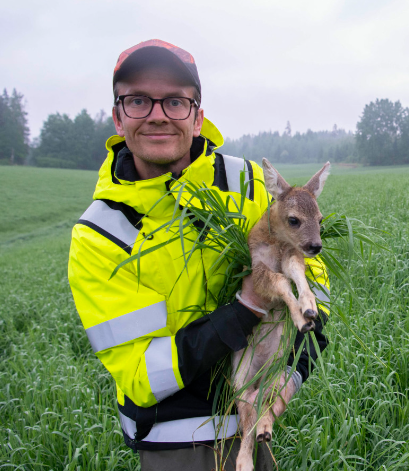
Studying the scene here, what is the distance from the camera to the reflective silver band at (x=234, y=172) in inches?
99.5

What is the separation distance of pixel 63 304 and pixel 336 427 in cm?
560

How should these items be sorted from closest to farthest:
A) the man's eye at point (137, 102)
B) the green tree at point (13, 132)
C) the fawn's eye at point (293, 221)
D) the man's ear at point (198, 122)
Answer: the fawn's eye at point (293, 221)
the man's eye at point (137, 102)
the man's ear at point (198, 122)
the green tree at point (13, 132)

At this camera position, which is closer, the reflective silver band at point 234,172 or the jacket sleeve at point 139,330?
the jacket sleeve at point 139,330

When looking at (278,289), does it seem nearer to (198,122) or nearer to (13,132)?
(198,122)

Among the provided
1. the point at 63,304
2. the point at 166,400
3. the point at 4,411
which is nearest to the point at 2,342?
the point at 63,304

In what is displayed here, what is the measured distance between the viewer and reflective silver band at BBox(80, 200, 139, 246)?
87.1 inches

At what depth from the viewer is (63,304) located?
7.02 m

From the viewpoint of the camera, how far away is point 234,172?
8.51ft

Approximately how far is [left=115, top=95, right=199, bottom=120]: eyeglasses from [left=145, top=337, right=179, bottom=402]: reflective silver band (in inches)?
54.0

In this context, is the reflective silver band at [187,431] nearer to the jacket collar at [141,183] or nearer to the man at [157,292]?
the man at [157,292]

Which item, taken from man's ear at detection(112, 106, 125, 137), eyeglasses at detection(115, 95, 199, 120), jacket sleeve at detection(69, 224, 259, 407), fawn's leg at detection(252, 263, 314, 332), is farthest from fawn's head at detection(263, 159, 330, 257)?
man's ear at detection(112, 106, 125, 137)

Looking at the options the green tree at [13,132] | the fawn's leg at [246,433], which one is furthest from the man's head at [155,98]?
the green tree at [13,132]

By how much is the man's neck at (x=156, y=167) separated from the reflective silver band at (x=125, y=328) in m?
0.88

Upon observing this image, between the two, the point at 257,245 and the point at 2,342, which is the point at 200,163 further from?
the point at 2,342
